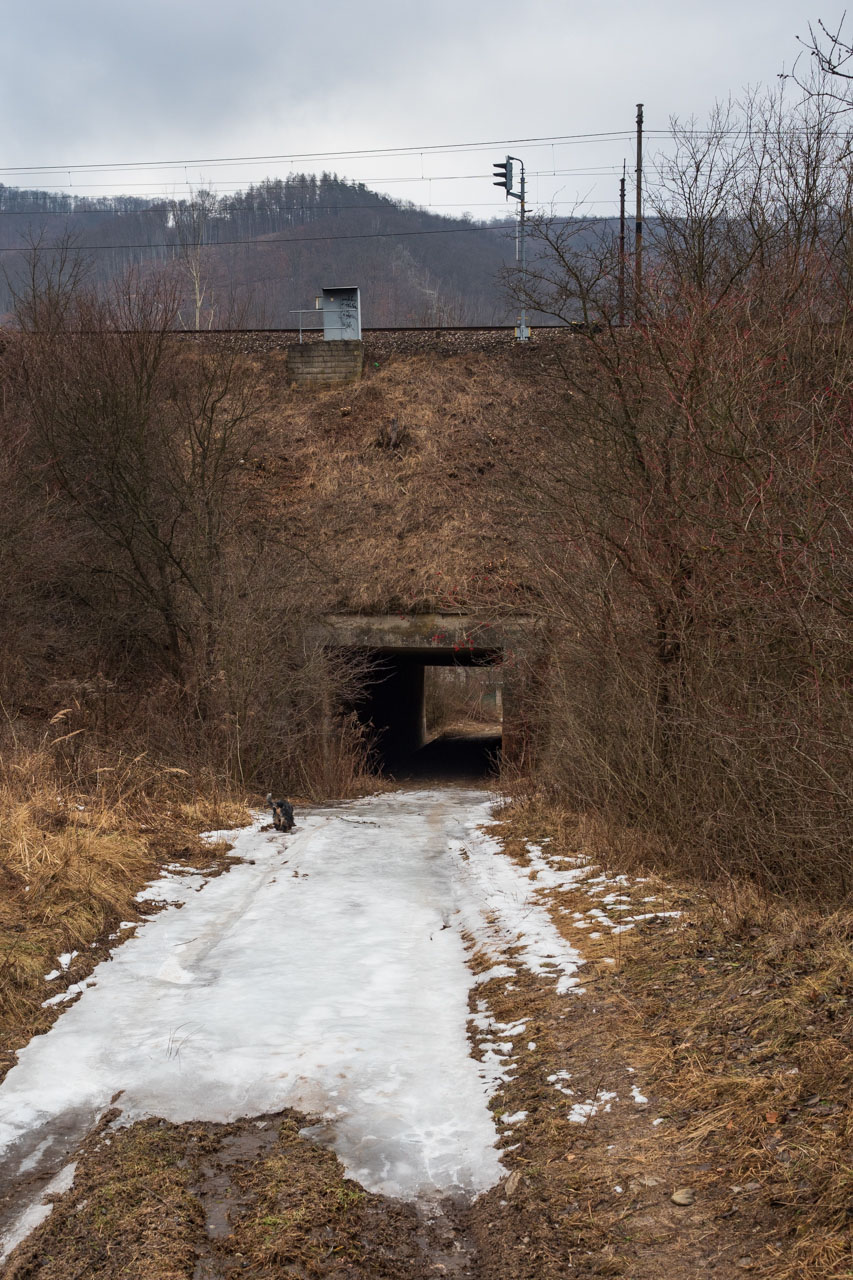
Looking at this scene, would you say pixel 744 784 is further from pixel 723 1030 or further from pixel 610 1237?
pixel 610 1237

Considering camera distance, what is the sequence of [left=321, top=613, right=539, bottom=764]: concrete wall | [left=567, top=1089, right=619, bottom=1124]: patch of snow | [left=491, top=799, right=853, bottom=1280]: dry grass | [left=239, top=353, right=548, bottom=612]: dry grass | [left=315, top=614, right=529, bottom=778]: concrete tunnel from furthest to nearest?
[left=239, top=353, right=548, bottom=612]: dry grass, [left=315, top=614, right=529, bottom=778]: concrete tunnel, [left=321, top=613, right=539, bottom=764]: concrete wall, [left=567, top=1089, right=619, bottom=1124]: patch of snow, [left=491, top=799, right=853, bottom=1280]: dry grass

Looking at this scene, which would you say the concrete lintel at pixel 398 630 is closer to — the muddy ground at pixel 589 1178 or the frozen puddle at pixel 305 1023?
the frozen puddle at pixel 305 1023

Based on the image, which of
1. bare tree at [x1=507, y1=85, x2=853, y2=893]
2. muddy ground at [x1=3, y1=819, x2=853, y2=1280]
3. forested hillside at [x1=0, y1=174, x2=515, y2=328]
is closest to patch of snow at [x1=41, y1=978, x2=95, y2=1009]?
muddy ground at [x1=3, y1=819, x2=853, y2=1280]

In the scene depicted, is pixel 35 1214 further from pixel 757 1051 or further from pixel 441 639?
pixel 441 639

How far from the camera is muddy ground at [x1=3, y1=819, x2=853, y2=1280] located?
3170mm

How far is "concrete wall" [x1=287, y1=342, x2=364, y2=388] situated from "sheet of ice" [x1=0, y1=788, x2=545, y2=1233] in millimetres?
17641

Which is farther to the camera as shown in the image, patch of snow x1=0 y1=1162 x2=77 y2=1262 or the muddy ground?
patch of snow x1=0 y1=1162 x2=77 y2=1262

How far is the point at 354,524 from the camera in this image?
64.1 feet

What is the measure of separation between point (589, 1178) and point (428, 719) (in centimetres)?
2954

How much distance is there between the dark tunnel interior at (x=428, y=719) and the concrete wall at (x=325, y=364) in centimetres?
690

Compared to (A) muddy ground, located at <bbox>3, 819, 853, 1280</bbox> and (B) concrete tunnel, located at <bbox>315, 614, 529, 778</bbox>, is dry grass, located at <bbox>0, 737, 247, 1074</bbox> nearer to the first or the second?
(A) muddy ground, located at <bbox>3, 819, 853, 1280</bbox>

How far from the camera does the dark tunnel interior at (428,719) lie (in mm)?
20219

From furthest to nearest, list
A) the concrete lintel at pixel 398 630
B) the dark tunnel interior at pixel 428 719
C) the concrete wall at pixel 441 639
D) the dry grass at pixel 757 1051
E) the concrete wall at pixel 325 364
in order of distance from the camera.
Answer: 1. the concrete wall at pixel 325 364
2. the dark tunnel interior at pixel 428 719
3. the concrete lintel at pixel 398 630
4. the concrete wall at pixel 441 639
5. the dry grass at pixel 757 1051

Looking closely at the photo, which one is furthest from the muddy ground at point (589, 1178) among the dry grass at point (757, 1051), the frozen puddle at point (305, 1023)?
the frozen puddle at point (305, 1023)
